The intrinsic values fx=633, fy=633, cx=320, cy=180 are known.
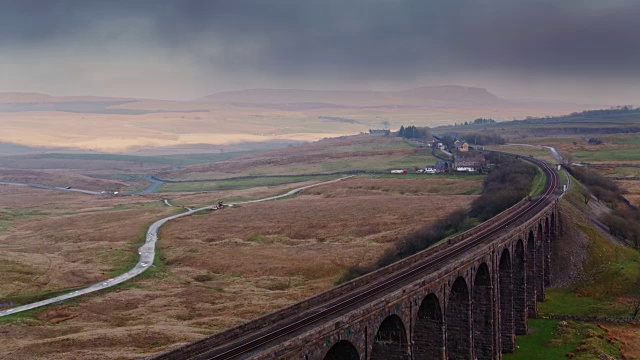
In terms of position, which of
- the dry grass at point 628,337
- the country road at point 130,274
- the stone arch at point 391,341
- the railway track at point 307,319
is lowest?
the dry grass at point 628,337

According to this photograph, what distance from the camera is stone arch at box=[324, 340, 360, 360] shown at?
4288cm

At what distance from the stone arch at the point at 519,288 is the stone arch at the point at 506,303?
2255 mm

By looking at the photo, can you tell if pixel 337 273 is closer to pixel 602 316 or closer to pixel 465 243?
pixel 465 243

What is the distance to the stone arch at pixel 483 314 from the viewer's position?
65062 millimetres

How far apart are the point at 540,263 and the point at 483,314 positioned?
3121cm

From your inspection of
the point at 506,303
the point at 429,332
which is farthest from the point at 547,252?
the point at 429,332

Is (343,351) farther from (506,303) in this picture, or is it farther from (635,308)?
(635,308)

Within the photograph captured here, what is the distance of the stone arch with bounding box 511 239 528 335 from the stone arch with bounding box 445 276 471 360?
63.7 ft

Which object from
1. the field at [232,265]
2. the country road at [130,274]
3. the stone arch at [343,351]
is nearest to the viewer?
the stone arch at [343,351]

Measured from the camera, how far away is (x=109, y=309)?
282ft

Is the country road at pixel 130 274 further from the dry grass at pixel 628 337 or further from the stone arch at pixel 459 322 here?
the dry grass at pixel 628 337

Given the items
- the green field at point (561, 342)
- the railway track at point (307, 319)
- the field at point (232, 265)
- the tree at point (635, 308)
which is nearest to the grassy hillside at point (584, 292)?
the green field at point (561, 342)

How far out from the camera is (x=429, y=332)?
175 ft

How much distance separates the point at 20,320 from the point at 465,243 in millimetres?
55668
